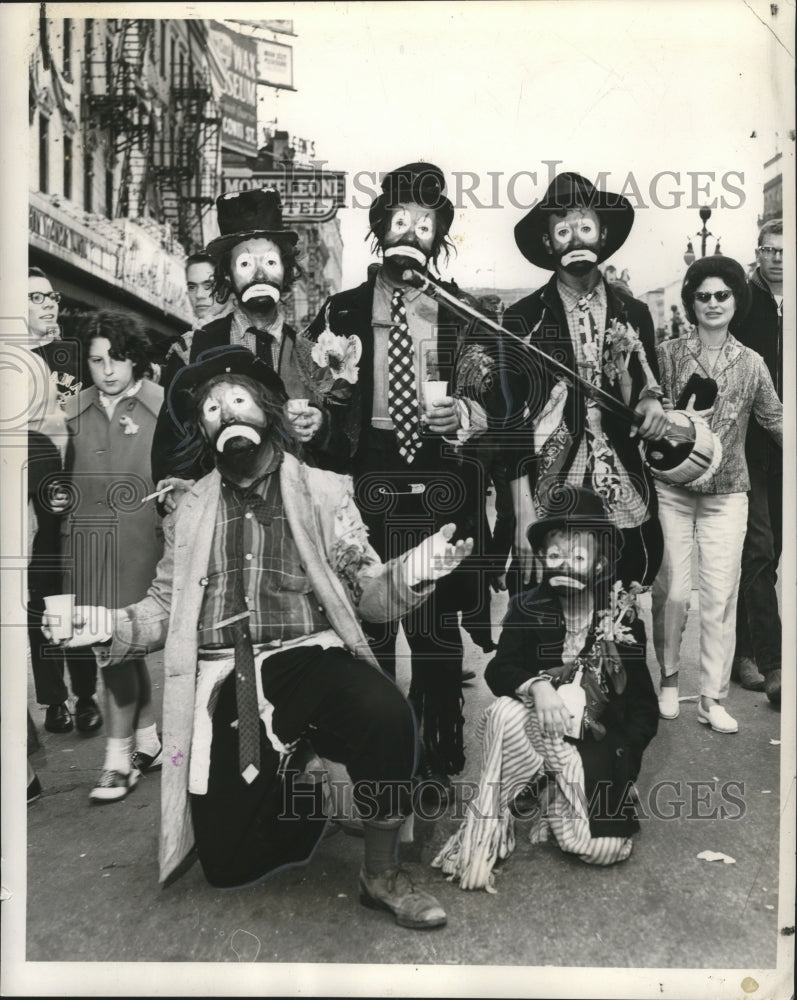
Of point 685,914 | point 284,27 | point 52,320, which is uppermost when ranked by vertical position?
point 284,27

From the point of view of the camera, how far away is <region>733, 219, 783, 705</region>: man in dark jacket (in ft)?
11.5

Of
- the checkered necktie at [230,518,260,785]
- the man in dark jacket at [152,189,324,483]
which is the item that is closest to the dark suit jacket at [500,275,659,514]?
the man in dark jacket at [152,189,324,483]

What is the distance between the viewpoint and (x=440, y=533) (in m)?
3.44

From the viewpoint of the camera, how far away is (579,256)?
11.4 feet

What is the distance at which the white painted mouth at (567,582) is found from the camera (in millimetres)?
3453

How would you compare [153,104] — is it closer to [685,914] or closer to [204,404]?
[204,404]

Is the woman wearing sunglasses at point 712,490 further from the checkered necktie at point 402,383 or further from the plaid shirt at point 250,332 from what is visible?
the plaid shirt at point 250,332

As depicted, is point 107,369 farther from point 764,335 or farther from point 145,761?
point 764,335

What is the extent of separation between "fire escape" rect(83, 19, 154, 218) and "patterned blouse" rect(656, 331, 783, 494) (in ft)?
7.58

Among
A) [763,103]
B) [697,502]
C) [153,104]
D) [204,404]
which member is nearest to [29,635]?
[204,404]

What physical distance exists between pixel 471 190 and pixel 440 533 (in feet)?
4.65

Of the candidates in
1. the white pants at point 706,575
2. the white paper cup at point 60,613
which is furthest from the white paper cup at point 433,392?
the white paper cup at point 60,613

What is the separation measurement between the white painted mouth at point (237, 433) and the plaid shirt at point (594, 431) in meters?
1.31

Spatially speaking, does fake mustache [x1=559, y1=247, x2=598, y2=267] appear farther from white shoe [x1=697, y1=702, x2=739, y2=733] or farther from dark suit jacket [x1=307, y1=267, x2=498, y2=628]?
white shoe [x1=697, y1=702, x2=739, y2=733]
